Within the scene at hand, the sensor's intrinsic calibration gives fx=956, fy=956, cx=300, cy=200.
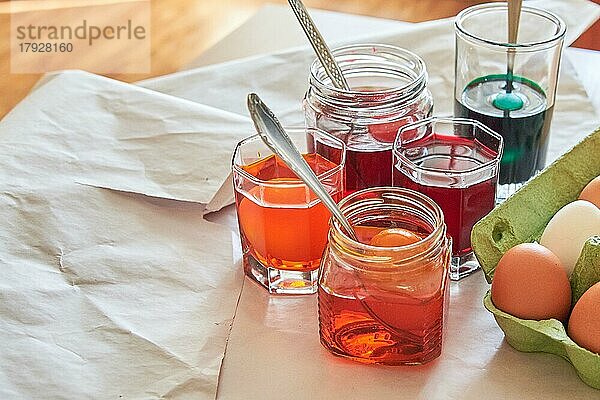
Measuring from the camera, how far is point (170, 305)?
77 cm

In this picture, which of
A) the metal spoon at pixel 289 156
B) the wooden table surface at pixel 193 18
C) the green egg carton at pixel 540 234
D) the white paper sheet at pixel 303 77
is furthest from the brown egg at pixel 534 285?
the wooden table surface at pixel 193 18

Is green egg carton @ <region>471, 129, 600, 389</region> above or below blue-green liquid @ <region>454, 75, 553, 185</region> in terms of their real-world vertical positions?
below

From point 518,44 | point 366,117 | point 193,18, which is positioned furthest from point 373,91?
point 193,18

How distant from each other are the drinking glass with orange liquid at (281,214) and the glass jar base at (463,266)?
11 centimetres

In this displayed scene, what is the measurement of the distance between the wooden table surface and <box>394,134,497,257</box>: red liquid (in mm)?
1372

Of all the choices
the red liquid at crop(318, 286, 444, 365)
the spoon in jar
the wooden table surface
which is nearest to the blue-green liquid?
the spoon in jar

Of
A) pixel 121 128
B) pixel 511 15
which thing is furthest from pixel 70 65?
pixel 511 15

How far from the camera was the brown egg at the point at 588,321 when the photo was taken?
644mm

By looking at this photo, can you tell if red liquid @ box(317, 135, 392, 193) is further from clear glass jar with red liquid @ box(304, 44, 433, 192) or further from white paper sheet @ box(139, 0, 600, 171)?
white paper sheet @ box(139, 0, 600, 171)

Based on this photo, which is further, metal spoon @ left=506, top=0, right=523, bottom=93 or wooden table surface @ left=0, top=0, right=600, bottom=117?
wooden table surface @ left=0, top=0, right=600, bottom=117

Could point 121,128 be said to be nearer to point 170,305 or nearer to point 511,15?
point 170,305

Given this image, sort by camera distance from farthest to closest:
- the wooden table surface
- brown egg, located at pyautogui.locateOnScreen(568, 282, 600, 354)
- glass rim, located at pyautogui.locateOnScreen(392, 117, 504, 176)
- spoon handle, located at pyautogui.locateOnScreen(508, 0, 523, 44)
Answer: the wooden table surface < spoon handle, located at pyautogui.locateOnScreen(508, 0, 523, 44) < glass rim, located at pyautogui.locateOnScreen(392, 117, 504, 176) < brown egg, located at pyautogui.locateOnScreen(568, 282, 600, 354)

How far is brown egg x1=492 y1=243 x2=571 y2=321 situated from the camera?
26.5 inches

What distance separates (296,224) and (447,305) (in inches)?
5.3
